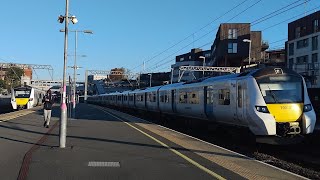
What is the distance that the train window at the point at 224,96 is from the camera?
18.2m

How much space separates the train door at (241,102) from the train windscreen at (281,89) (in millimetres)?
842


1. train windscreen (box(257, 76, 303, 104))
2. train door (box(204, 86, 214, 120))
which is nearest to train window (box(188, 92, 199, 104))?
train door (box(204, 86, 214, 120))

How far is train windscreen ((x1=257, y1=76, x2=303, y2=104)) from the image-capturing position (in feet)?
51.6

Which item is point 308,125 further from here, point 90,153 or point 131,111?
point 131,111

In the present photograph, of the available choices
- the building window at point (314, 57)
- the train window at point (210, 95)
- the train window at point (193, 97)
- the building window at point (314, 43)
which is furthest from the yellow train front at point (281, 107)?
the building window at point (314, 43)

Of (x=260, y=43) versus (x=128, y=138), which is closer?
(x=128, y=138)

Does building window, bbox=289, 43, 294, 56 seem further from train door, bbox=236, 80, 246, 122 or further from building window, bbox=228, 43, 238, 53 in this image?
train door, bbox=236, 80, 246, 122

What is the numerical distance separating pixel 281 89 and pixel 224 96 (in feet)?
10.2

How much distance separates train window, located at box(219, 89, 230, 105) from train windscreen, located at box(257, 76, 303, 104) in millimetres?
2379

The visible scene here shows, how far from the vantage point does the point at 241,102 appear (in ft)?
54.5

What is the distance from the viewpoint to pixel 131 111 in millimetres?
51781

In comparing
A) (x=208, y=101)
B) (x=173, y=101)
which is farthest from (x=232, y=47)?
(x=208, y=101)

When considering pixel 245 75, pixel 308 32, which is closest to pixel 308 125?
pixel 245 75

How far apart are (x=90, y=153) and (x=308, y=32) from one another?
6086cm
